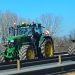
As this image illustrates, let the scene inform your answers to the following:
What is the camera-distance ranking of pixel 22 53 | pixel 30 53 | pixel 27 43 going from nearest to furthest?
pixel 22 53 < pixel 30 53 < pixel 27 43

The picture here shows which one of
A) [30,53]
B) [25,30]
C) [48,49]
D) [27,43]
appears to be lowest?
[30,53]

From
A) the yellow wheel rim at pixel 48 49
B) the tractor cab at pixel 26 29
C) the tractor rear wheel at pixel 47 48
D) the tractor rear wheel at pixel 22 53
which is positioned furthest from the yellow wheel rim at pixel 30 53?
the yellow wheel rim at pixel 48 49

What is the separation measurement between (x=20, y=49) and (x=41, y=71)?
6.69 m

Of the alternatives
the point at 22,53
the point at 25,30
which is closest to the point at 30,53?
the point at 22,53

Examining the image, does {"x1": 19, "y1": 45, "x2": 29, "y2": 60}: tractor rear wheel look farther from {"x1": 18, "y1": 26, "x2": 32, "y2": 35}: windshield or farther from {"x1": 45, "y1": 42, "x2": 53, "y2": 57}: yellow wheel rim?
{"x1": 45, "y1": 42, "x2": 53, "y2": 57}: yellow wheel rim

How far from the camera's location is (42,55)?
21.1 m

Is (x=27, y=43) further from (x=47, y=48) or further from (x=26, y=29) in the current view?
(x=47, y=48)

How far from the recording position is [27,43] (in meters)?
20.2

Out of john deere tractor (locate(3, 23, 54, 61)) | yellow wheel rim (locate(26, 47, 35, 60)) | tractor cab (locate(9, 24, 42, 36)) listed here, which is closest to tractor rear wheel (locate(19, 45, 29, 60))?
john deere tractor (locate(3, 23, 54, 61))

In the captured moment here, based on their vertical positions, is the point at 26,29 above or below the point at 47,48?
above

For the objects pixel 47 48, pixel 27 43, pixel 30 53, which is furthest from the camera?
pixel 47 48

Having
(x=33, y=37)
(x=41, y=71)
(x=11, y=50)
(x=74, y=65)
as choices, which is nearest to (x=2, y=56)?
(x=11, y=50)

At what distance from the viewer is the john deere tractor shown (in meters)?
19.5

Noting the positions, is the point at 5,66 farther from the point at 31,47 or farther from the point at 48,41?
the point at 48,41
